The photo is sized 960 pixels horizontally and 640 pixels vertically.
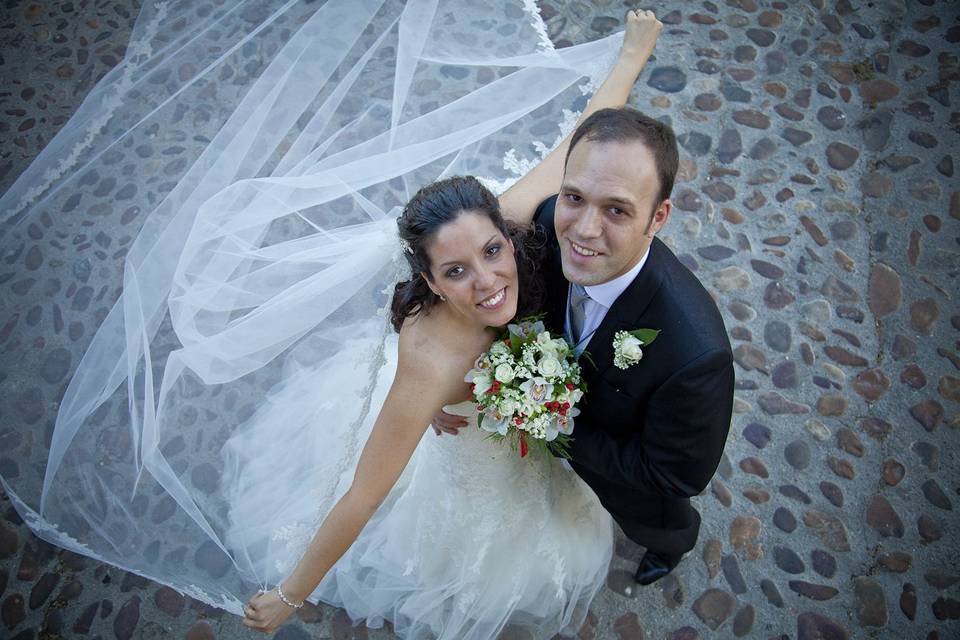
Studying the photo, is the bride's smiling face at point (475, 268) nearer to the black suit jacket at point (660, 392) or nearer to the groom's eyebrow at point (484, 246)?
the groom's eyebrow at point (484, 246)

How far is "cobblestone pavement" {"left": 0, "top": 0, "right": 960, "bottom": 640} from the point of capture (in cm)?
373

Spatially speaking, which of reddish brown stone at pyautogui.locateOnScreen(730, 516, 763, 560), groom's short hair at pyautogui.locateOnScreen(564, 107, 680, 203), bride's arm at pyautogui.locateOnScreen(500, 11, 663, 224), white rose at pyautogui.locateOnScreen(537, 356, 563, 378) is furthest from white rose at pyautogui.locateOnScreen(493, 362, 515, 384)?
reddish brown stone at pyautogui.locateOnScreen(730, 516, 763, 560)

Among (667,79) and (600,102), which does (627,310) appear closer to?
(600,102)

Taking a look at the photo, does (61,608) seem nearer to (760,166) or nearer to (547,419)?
(547,419)

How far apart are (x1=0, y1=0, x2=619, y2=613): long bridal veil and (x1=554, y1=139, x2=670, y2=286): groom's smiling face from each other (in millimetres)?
803

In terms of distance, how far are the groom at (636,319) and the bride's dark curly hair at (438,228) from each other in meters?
0.19

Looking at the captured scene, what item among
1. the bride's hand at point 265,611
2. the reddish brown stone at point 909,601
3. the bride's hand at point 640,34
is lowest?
the reddish brown stone at point 909,601

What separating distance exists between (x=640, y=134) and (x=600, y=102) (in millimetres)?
1109

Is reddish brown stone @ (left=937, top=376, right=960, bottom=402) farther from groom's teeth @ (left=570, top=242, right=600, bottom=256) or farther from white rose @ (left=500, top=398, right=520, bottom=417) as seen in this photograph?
white rose @ (left=500, top=398, right=520, bottom=417)

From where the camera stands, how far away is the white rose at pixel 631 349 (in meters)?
2.53

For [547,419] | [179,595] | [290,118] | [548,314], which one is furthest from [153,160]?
Result: [547,419]

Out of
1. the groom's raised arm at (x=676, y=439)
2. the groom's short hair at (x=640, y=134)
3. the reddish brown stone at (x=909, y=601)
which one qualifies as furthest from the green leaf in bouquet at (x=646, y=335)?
the reddish brown stone at (x=909, y=601)

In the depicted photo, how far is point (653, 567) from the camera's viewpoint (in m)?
3.71

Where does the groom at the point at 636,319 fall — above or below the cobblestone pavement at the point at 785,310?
above
